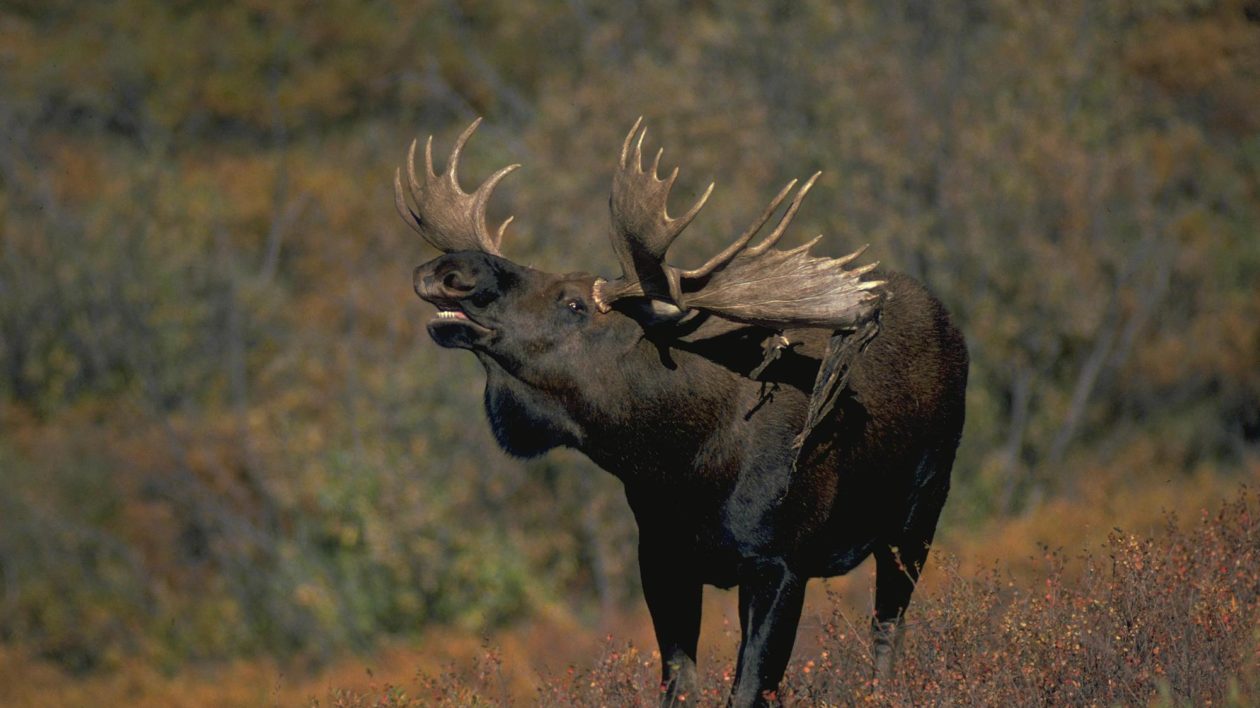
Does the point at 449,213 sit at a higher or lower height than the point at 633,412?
higher

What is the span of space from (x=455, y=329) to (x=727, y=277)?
109cm

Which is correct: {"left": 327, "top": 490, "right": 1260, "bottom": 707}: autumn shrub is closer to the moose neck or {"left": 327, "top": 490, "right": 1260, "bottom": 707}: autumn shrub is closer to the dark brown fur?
the dark brown fur

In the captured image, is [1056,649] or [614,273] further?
[614,273]

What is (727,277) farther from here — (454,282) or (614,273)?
(614,273)

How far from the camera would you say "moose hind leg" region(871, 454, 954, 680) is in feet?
26.1

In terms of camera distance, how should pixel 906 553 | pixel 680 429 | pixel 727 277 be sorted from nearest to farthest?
pixel 680 429, pixel 727 277, pixel 906 553

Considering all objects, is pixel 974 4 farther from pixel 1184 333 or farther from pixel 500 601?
pixel 500 601

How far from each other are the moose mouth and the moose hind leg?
7.22ft

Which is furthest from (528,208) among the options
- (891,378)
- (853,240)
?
(891,378)

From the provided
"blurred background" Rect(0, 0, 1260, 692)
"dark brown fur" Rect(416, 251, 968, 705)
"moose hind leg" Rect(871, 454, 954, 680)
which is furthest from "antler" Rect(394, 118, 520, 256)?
"blurred background" Rect(0, 0, 1260, 692)

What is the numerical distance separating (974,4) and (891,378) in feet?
53.7

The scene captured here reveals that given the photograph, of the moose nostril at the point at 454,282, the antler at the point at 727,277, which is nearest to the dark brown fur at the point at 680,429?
the moose nostril at the point at 454,282

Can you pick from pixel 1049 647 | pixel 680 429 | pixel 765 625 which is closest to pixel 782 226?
pixel 680 429

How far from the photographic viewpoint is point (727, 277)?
7047 mm
